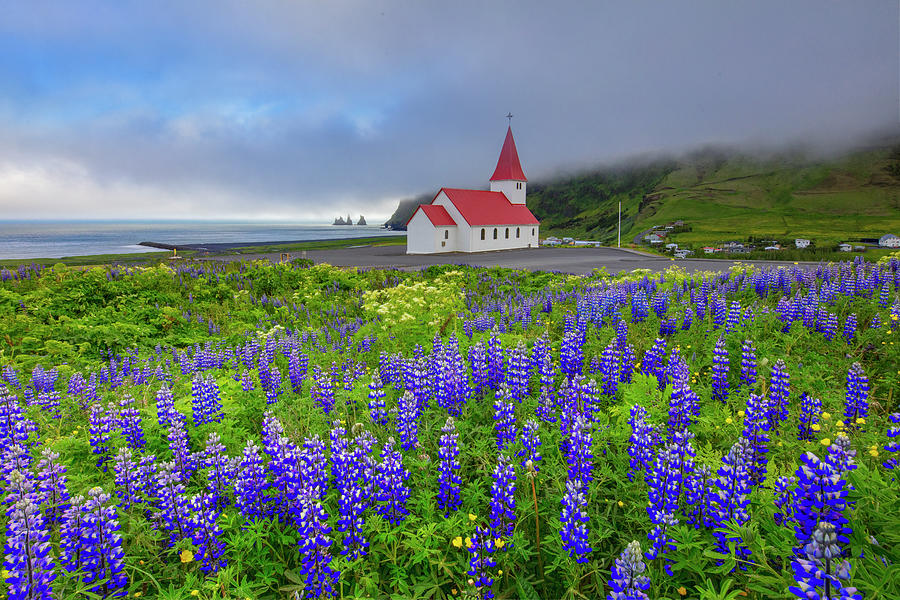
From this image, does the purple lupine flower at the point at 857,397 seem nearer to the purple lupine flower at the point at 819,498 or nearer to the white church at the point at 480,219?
the purple lupine flower at the point at 819,498

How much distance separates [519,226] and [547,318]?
4940 cm

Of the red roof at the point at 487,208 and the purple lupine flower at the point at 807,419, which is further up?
the red roof at the point at 487,208

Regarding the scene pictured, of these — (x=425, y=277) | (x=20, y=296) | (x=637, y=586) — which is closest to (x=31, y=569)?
(x=637, y=586)

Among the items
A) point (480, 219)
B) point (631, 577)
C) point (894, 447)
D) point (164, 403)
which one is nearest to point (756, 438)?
point (894, 447)

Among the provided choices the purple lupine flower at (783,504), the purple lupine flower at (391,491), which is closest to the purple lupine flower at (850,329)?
the purple lupine flower at (783,504)

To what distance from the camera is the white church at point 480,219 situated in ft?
162

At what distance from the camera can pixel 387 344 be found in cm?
880

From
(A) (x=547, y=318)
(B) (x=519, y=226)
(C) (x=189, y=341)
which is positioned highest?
(B) (x=519, y=226)

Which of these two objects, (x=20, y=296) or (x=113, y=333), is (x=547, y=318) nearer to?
(x=113, y=333)

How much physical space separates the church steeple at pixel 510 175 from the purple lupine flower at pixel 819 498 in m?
61.9

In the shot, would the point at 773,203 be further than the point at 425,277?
Yes

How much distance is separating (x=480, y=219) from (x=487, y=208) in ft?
12.8

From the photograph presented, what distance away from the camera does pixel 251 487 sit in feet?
10.3

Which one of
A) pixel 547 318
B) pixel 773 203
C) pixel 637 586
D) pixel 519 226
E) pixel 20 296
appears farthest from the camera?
pixel 773 203
